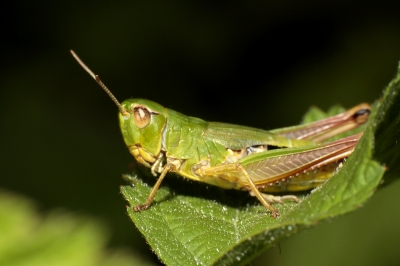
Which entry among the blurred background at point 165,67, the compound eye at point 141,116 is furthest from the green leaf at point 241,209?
the blurred background at point 165,67

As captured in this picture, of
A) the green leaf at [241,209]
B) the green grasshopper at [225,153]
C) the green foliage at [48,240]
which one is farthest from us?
the green foliage at [48,240]

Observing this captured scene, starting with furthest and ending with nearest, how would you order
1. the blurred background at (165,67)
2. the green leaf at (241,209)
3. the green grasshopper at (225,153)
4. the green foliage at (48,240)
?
the blurred background at (165,67) → the green foliage at (48,240) → the green grasshopper at (225,153) → the green leaf at (241,209)

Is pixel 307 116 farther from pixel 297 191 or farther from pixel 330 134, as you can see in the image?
pixel 297 191

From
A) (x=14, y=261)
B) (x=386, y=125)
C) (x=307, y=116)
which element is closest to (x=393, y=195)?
(x=307, y=116)

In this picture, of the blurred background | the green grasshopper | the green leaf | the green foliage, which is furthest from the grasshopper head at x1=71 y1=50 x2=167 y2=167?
the blurred background

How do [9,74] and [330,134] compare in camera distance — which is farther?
[9,74]

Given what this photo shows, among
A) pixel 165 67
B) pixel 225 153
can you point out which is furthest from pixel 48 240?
pixel 165 67

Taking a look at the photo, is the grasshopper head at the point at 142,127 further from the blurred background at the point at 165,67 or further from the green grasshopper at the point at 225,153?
the blurred background at the point at 165,67
